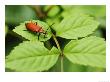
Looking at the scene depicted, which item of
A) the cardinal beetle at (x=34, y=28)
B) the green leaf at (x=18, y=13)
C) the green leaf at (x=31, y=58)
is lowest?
the green leaf at (x=31, y=58)

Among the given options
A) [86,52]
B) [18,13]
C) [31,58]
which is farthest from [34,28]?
[18,13]

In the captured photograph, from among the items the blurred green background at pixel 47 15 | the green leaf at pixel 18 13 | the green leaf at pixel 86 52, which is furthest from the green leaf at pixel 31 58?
the green leaf at pixel 18 13

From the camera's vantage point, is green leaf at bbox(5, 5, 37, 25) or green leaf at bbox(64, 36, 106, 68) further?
green leaf at bbox(5, 5, 37, 25)

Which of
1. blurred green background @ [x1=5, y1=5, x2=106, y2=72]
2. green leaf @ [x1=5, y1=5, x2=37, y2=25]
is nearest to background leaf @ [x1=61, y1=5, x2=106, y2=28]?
blurred green background @ [x1=5, y1=5, x2=106, y2=72]

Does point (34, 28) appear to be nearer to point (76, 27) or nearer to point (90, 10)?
point (76, 27)

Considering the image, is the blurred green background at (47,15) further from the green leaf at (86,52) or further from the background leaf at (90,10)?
the green leaf at (86,52)

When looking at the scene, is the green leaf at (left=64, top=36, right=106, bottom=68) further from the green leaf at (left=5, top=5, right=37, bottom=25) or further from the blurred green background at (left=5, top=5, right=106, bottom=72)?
the green leaf at (left=5, top=5, right=37, bottom=25)
